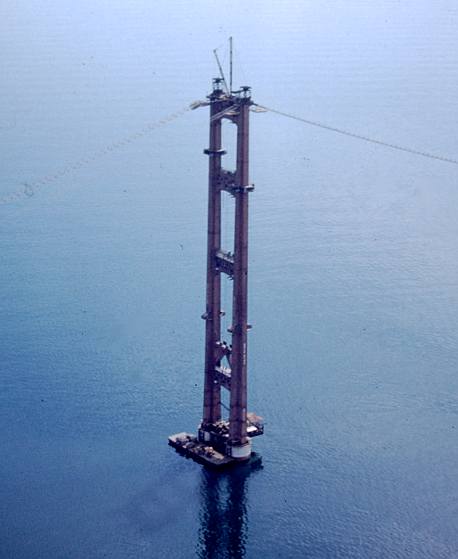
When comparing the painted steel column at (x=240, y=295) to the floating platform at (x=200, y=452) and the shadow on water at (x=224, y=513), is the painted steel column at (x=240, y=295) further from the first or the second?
the shadow on water at (x=224, y=513)

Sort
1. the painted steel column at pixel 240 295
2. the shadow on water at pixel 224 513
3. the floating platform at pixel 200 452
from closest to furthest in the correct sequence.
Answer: the shadow on water at pixel 224 513
the painted steel column at pixel 240 295
the floating platform at pixel 200 452

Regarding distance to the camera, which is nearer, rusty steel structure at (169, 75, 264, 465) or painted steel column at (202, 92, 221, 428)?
rusty steel structure at (169, 75, 264, 465)

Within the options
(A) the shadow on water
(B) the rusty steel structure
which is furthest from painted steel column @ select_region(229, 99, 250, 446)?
(A) the shadow on water

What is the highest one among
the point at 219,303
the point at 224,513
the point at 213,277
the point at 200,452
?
the point at 213,277

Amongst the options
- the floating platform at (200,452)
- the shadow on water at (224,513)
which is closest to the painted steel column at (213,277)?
the floating platform at (200,452)

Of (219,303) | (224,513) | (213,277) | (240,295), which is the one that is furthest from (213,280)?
(224,513)

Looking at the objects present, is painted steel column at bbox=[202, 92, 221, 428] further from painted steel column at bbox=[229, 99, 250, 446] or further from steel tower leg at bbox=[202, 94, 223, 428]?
painted steel column at bbox=[229, 99, 250, 446]

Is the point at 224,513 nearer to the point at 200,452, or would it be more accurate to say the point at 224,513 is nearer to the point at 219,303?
the point at 200,452
